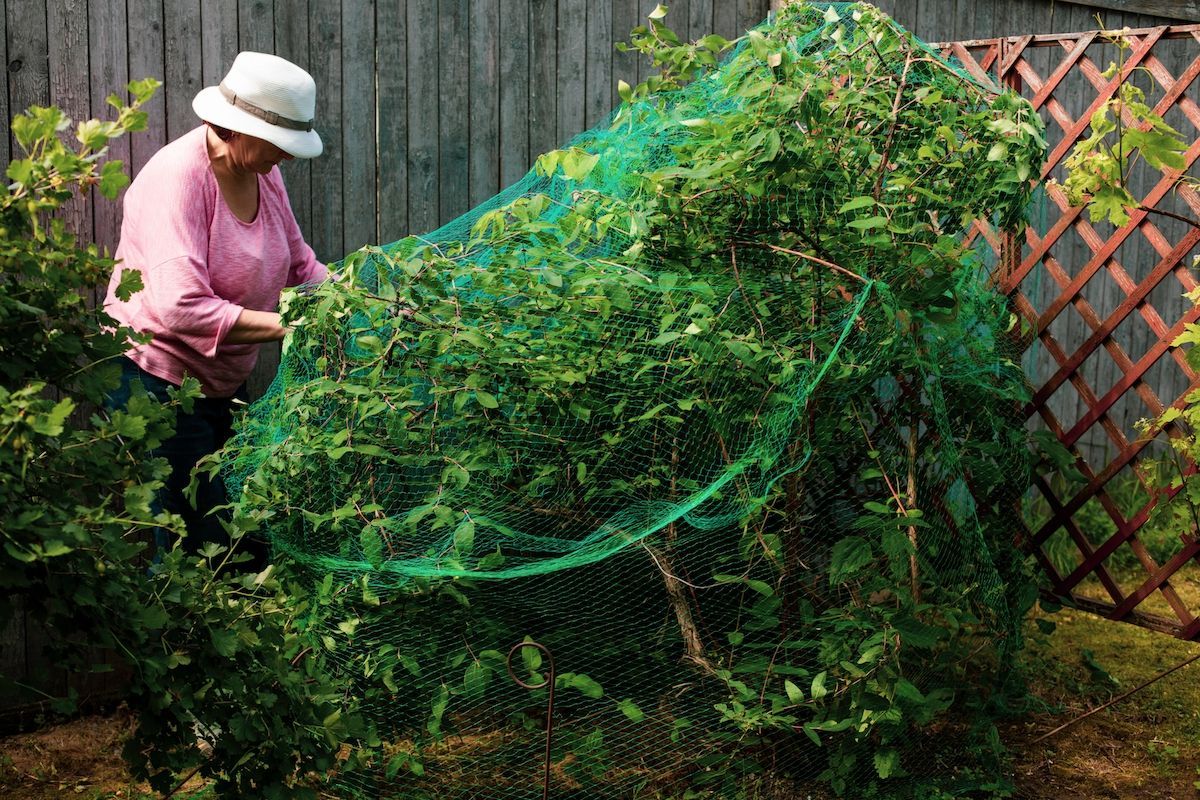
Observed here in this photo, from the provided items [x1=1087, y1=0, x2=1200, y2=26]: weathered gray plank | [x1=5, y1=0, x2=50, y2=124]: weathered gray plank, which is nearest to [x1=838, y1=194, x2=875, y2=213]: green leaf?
[x1=5, y1=0, x2=50, y2=124]: weathered gray plank

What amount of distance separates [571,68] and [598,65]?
109mm

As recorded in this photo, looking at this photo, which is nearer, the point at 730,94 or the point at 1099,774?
the point at 730,94

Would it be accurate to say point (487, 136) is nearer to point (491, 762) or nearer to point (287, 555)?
point (287, 555)

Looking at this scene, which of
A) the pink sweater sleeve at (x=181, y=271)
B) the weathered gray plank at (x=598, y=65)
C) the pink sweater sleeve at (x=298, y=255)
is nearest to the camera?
the pink sweater sleeve at (x=181, y=271)

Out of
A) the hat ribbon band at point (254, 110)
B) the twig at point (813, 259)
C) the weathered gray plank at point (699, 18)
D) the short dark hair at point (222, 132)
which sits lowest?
the twig at point (813, 259)

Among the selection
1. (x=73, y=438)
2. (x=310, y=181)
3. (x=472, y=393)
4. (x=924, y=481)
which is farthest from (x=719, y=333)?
(x=310, y=181)

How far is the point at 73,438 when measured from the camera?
1649 mm

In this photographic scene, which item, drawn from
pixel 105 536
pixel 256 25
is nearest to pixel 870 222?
pixel 105 536

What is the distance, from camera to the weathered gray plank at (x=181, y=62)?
300 cm

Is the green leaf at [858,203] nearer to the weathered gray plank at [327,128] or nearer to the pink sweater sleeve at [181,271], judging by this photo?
the pink sweater sleeve at [181,271]

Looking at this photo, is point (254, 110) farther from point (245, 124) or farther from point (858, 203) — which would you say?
point (858, 203)

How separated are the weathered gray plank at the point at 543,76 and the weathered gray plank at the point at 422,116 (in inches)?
12.8

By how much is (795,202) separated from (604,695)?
3.76 ft

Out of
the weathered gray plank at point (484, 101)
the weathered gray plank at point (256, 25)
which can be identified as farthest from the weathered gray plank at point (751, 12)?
the weathered gray plank at point (256, 25)
